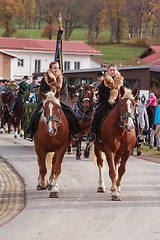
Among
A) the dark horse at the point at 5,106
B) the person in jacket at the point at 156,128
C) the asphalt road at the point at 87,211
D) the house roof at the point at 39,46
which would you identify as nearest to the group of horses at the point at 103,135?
the asphalt road at the point at 87,211

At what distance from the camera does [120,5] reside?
341 feet

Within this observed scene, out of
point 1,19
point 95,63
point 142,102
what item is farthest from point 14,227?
point 1,19

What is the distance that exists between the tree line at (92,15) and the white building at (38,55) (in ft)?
52.8

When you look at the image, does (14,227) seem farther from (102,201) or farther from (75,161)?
(75,161)

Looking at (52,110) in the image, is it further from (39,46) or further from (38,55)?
(39,46)

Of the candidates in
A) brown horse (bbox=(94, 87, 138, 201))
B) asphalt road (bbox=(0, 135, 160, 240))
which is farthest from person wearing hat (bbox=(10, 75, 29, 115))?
brown horse (bbox=(94, 87, 138, 201))

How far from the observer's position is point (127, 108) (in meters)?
10.1

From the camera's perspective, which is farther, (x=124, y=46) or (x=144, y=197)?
(x=124, y=46)

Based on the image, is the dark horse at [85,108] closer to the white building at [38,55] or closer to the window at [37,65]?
the white building at [38,55]

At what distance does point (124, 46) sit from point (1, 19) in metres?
23.4

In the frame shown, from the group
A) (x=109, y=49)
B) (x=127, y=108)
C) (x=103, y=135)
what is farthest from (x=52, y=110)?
(x=109, y=49)

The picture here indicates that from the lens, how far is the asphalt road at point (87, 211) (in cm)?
778

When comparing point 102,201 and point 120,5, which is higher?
point 120,5

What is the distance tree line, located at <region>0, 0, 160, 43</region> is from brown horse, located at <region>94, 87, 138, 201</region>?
275 ft
